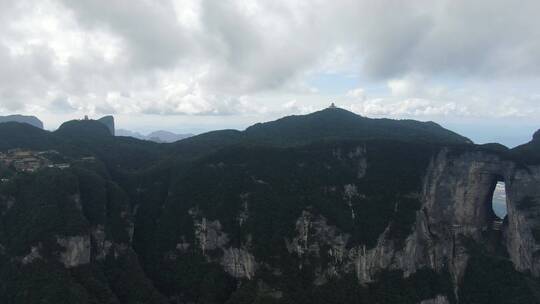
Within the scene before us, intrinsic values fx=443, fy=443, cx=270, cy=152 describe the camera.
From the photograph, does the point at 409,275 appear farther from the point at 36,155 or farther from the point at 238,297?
the point at 36,155

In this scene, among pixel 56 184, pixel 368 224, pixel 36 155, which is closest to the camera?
pixel 56 184

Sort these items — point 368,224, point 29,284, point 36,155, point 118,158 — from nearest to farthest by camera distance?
point 29,284 < point 368,224 < point 36,155 < point 118,158

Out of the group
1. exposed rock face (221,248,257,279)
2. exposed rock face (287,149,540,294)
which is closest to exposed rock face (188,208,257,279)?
exposed rock face (221,248,257,279)

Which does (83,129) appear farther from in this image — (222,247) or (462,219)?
(462,219)

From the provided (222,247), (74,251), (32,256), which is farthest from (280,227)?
(32,256)

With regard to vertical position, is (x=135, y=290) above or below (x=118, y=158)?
below

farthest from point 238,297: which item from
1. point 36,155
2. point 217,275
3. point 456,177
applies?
point 36,155

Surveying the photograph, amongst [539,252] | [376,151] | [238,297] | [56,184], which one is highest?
[376,151]

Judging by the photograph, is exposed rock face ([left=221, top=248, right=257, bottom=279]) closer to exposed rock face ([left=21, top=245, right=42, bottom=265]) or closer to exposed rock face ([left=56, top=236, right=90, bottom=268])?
exposed rock face ([left=56, top=236, right=90, bottom=268])
